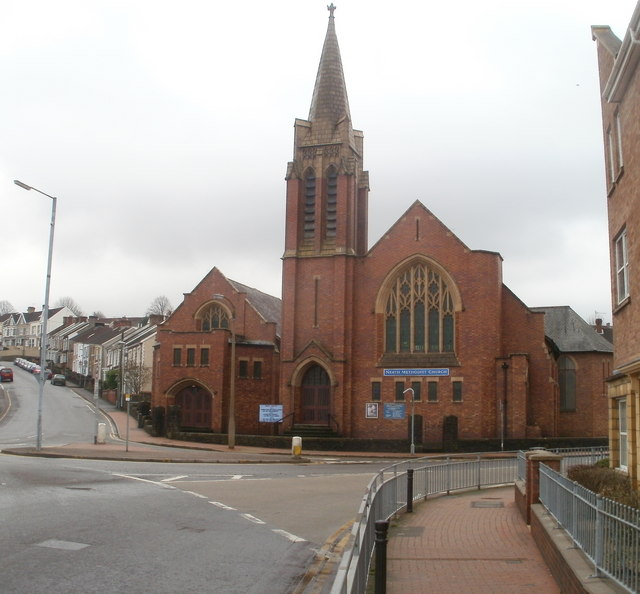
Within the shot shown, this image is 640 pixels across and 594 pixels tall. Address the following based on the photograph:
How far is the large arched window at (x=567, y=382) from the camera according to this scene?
48750 millimetres

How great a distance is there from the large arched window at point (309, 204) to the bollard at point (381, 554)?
3964 cm

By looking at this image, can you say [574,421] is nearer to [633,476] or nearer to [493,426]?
[493,426]

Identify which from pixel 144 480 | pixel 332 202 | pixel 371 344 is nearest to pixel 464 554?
pixel 144 480

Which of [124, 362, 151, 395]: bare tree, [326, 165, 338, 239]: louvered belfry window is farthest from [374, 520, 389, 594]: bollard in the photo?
[124, 362, 151, 395]: bare tree

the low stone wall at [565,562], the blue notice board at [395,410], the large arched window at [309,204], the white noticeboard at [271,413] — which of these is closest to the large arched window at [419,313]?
the blue notice board at [395,410]

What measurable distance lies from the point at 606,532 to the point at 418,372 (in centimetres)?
3681

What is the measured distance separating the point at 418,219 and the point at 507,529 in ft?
107

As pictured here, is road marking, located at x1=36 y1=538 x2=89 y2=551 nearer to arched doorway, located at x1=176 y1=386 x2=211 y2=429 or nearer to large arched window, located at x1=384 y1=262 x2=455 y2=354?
large arched window, located at x1=384 y1=262 x2=455 y2=354

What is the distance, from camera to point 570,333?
50.7 metres

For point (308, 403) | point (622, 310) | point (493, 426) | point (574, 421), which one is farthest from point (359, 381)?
point (622, 310)

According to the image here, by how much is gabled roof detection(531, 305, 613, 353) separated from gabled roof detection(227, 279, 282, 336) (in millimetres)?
18590

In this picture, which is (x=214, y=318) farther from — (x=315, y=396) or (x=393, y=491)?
(x=393, y=491)

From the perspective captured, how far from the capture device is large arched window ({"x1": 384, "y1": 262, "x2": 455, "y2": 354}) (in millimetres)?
44406

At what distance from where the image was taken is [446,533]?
45.0 ft
